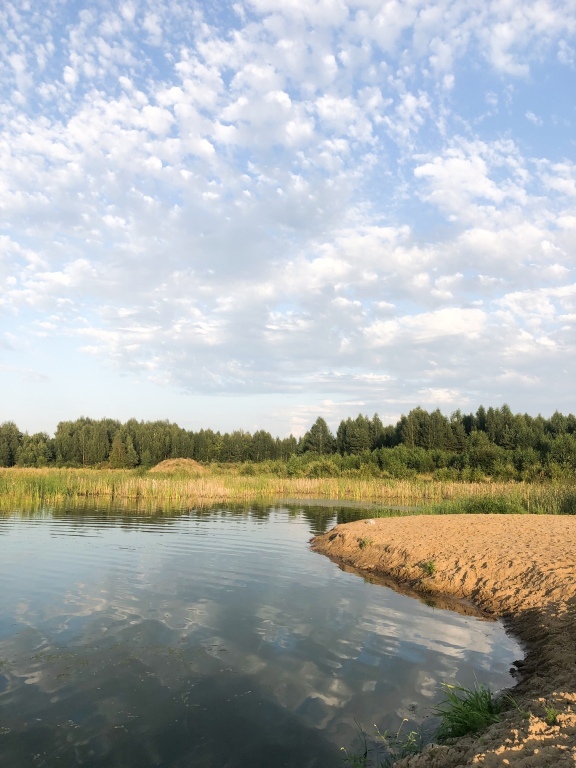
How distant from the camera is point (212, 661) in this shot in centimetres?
884

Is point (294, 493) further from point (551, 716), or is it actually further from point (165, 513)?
point (551, 716)

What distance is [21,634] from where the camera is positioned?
32.3ft

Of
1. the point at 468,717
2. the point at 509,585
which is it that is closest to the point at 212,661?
the point at 468,717

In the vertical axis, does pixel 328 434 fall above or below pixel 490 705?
above

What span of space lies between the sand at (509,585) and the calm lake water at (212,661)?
2.93 feet

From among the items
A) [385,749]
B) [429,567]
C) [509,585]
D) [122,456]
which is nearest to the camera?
[385,749]

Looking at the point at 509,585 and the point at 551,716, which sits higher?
the point at 551,716

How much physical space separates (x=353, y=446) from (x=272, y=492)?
195ft

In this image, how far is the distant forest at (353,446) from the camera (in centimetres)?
6184

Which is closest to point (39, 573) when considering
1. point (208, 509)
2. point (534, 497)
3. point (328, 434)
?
point (208, 509)

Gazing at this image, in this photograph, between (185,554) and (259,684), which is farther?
(185,554)

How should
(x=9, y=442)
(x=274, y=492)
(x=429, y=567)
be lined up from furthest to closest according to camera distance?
(x=9, y=442), (x=274, y=492), (x=429, y=567)

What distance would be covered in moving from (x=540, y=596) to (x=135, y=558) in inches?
482

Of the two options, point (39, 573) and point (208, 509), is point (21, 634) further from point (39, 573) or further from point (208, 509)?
point (208, 509)
